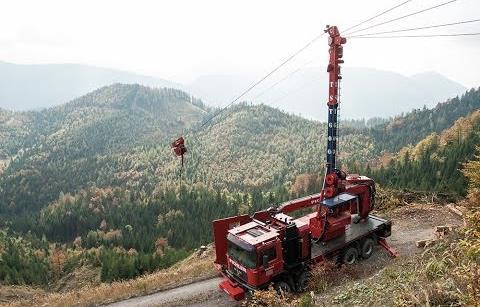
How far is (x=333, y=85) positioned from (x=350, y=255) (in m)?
9.25

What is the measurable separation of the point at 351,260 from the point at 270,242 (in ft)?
20.2

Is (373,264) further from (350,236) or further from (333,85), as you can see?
(333,85)

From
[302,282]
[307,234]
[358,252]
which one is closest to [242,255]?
[302,282]

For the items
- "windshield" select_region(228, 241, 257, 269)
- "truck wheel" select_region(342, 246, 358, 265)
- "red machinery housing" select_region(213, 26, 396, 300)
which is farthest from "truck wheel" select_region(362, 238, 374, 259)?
"windshield" select_region(228, 241, 257, 269)

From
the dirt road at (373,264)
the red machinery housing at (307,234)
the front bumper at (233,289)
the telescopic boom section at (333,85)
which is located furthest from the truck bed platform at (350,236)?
the front bumper at (233,289)

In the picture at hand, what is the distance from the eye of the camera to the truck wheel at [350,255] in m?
23.1

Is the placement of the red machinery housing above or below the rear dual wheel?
above

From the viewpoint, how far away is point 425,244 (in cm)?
2456

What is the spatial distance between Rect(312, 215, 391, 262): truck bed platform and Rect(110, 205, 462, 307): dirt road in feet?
5.11

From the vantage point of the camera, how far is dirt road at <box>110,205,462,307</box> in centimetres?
2242

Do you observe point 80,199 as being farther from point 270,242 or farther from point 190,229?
point 270,242

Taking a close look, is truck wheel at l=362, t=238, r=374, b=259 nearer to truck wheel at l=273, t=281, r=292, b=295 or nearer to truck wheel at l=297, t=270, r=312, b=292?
truck wheel at l=297, t=270, r=312, b=292

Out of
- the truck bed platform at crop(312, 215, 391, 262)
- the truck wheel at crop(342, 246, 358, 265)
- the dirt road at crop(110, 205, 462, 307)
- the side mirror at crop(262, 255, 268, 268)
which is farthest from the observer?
the truck wheel at crop(342, 246, 358, 265)

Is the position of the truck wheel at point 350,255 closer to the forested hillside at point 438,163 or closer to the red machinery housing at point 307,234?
the red machinery housing at point 307,234
